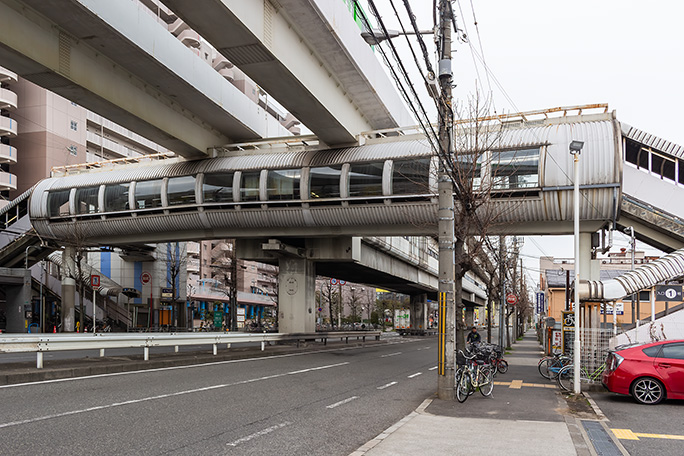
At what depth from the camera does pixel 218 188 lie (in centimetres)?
2842

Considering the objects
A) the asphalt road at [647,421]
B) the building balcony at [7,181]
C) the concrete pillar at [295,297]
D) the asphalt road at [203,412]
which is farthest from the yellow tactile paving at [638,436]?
the building balcony at [7,181]

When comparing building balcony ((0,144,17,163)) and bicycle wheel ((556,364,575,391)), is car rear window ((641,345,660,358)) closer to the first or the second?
bicycle wheel ((556,364,575,391))

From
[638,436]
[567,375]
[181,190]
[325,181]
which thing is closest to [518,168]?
[325,181]

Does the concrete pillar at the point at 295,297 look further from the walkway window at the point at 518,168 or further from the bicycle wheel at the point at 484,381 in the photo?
the bicycle wheel at the point at 484,381

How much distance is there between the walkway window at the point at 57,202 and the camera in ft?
116

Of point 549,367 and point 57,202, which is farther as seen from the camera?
point 57,202

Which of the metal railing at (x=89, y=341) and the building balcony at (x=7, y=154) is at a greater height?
the building balcony at (x=7, y=154)

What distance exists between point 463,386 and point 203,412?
5569 mm

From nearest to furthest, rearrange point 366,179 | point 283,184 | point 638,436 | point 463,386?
point 638,436 < point 463,386 < point 366,179 < point 283,184

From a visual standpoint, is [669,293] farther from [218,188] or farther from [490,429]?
[218,188]

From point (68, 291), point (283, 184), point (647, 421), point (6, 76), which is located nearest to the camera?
point (647, 421)

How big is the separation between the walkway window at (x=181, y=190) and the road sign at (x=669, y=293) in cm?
2047

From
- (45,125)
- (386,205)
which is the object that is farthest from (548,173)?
(45,125)

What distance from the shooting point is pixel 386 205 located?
25.1m
